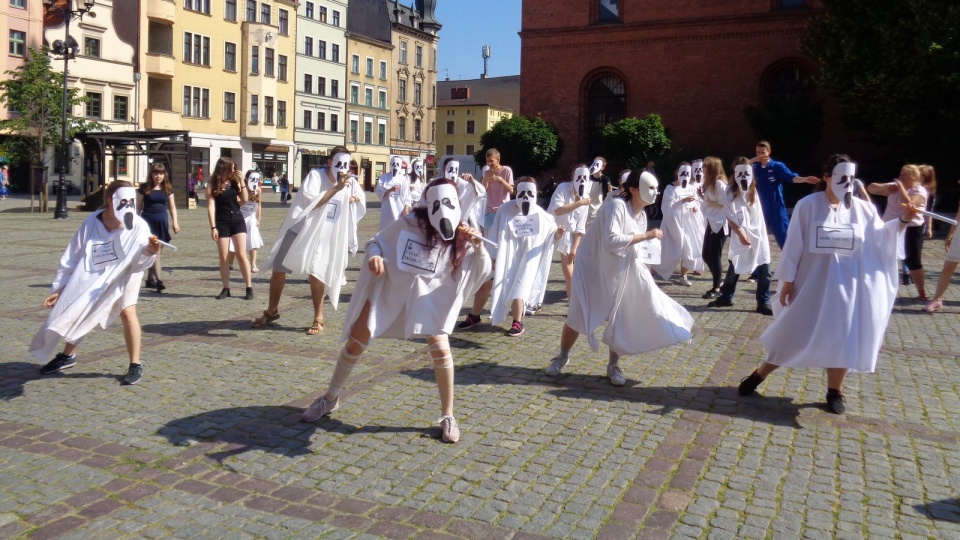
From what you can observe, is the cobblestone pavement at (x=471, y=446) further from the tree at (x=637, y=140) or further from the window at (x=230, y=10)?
the window at (x=230, y=10)

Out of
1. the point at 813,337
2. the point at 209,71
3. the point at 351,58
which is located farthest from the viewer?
the point at 351,58

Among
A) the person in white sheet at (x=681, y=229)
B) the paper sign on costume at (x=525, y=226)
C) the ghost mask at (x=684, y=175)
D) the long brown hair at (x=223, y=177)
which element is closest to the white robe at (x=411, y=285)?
the paper sign on costume at (x=525, y=226)

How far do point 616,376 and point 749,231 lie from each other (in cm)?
508

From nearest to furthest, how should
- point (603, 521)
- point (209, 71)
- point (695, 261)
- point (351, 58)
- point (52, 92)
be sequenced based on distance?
1. point (603, 521)
2. point (695, 261)
3. point (52, 92)
4. point (209, 71)
5. point (351, 58)

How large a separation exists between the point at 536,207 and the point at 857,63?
962 inches

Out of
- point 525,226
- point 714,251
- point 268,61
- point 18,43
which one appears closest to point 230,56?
point 268,61

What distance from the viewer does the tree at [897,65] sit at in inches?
1081

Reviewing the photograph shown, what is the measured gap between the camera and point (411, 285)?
5770mm

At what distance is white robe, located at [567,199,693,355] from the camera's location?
7219 mm

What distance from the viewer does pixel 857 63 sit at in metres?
30.1

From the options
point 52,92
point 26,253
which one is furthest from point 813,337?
point 52,92

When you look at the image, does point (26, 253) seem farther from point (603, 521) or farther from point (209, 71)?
point (209, 71)

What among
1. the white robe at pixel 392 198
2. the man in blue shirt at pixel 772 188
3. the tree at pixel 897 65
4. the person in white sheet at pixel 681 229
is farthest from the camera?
the tree at pixel 897 65

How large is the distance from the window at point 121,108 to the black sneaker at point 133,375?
50.0 meters
